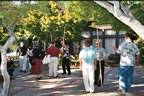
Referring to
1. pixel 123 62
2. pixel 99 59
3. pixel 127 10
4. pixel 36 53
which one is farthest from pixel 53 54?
pixel 127 10

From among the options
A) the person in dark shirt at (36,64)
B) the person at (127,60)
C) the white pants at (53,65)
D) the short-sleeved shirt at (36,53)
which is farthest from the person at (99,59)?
the short-sleeved shirt at (36,53)

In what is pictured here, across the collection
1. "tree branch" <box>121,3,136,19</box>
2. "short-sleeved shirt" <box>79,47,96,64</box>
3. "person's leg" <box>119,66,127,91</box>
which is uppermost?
"tree branch" <box>121,3,136,19</box>

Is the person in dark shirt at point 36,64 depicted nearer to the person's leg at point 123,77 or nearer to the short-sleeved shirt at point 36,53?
the short-sleeved shirt at point 36,53

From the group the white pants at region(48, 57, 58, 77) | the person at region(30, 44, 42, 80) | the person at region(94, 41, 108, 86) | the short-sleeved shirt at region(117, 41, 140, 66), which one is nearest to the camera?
the short-sleeved shirt at region(117, 41, 140, 66)

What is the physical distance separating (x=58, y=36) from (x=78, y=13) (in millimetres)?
6620

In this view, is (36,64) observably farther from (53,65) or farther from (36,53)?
(53,65)

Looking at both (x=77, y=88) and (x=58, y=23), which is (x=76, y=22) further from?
(x=77, y=88)

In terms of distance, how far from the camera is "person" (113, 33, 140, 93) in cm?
603

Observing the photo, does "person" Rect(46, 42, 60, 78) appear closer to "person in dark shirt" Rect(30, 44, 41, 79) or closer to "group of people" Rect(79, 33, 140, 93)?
"person in dark shirt" Rect(30, 44, 41, 79)

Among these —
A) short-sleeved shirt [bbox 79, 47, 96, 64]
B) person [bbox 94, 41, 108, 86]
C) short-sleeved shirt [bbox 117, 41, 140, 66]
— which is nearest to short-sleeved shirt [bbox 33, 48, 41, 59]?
person [bbox 94, 41, 108, 86]

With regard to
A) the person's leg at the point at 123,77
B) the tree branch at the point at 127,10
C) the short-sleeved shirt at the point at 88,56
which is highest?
the tree branch at the point at 127,10

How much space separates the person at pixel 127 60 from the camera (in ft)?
19.8

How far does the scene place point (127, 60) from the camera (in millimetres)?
6043

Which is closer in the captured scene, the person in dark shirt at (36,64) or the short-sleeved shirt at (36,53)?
the person in dark shirt at (36,64)
